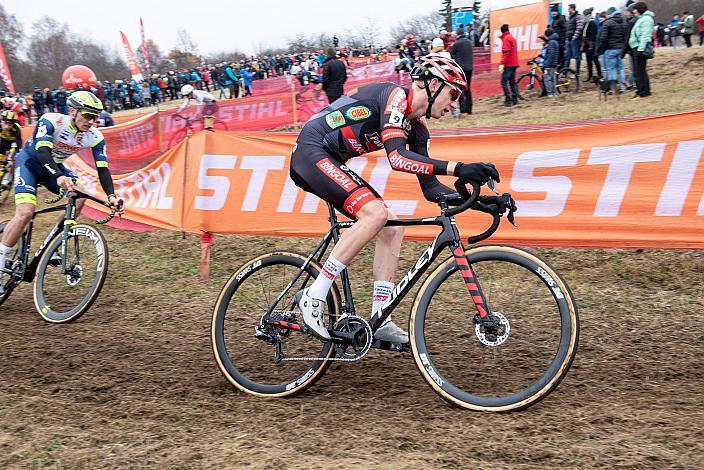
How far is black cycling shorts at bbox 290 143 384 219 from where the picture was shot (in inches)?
177

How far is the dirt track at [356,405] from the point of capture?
3.69 m

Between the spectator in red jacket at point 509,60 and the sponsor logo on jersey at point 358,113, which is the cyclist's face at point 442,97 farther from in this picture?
the spectator in red jacket at point 509,60

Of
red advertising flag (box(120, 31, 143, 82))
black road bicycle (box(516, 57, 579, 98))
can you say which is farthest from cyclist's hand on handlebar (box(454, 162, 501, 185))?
red advertising flag (box(120, 31, 143, 82))

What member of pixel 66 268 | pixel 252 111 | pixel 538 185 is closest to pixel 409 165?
pixel 538 185

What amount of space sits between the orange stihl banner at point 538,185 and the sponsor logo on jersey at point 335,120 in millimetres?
2733

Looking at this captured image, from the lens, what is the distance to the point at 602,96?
56.7ft

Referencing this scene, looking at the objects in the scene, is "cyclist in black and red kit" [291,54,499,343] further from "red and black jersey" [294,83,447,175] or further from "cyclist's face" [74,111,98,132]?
"cyclist's face" [74,111,98,132]

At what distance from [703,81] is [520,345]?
619 inches

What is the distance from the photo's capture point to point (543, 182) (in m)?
6.82

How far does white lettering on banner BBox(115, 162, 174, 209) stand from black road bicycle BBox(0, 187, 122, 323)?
182cm

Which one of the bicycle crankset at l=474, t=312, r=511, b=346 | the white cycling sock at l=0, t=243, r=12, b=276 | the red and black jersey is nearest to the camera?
the bicycle crankset at l=474, t=312, r=511, b=346

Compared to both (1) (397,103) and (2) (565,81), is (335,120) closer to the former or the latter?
(1) (397,103)

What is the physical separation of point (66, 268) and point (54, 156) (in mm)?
1390

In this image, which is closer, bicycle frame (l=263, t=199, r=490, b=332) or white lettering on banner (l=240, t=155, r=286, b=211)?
bicycle frame (l=263, t=199, r=490, b=332)
